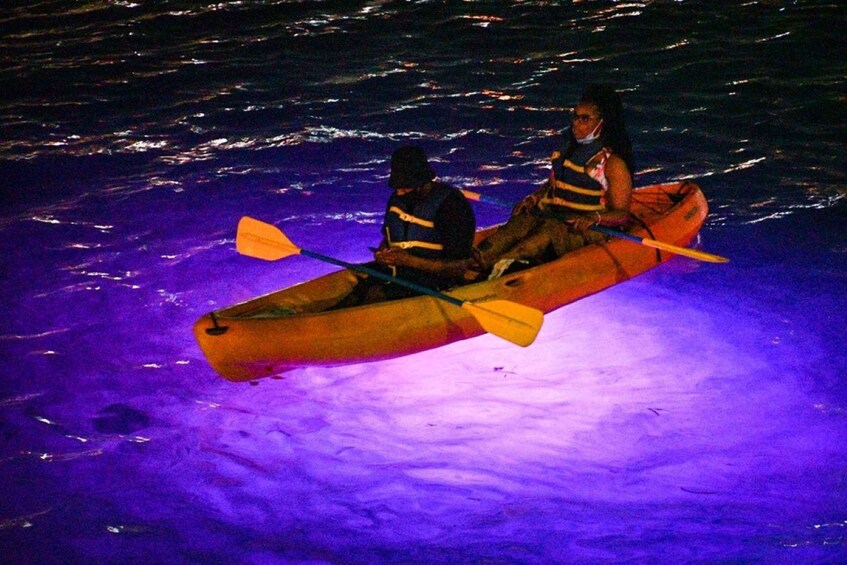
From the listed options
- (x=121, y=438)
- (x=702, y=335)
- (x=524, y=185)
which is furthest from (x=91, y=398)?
(x=524, y=185)

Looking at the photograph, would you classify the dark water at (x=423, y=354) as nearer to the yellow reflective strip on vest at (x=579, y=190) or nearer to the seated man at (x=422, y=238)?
the seated man at (x=422, y=238)

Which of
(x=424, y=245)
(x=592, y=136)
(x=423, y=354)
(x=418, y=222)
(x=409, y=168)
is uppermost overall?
(x=409, y=168)

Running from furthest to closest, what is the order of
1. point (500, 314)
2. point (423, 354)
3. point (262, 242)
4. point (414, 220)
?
point (262, 242), point (423, 354), point (414, 220), point (500, 314)

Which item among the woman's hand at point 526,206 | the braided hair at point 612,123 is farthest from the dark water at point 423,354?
the braided hair at point 612,123

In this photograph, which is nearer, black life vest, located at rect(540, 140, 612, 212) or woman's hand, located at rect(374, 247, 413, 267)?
woman's hand, located at rect(374, 247, 413, 267)

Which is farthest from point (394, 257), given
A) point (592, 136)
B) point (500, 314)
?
point (592, 136)

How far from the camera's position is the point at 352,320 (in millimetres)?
5273

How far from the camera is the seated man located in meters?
5.38

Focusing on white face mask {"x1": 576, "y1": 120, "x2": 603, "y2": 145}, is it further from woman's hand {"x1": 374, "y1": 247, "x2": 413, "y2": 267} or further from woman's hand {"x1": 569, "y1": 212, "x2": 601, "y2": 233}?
woman's hand {"x1": 374, "y1": 247, "x2": 413, "y2": 267}

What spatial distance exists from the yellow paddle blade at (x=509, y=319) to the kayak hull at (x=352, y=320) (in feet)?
0.49

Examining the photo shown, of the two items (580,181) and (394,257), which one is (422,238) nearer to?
(394,257)

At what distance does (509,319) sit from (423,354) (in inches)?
31.8

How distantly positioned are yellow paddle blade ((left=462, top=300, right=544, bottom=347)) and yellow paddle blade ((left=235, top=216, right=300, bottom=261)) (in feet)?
4.31

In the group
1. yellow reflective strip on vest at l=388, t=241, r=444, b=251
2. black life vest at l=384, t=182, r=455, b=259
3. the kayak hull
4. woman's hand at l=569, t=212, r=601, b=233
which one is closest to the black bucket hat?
black life vest at l=384, t=182, r=455, b=259
